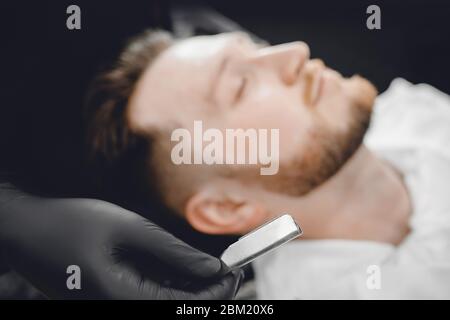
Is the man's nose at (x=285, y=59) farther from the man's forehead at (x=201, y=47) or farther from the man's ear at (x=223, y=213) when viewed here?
the man's ear at (x=223, y=213)

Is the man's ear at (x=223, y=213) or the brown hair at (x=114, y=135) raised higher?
the brown hair at (x=114, y=135)

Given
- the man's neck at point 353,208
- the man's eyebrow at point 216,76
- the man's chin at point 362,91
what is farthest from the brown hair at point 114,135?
the man's chin at point 362,91

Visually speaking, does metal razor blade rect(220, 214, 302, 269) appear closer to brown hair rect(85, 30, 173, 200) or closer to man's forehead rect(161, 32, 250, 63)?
brown hair rect(85, 30, 173, 200)

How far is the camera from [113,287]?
35.9 inches

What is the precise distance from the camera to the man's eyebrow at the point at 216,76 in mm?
947

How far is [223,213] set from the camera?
98 centimetres

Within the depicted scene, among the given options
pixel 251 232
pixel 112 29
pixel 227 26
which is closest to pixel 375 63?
pixel 227 26

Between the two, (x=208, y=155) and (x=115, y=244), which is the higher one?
(x=208, y=155)

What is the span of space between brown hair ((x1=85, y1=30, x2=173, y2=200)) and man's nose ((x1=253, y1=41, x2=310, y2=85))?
0.23 metres

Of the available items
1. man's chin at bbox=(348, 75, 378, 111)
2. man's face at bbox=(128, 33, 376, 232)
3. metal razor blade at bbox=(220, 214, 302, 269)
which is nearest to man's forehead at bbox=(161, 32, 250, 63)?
man's face at bbox=(128, 33, 376, 232)

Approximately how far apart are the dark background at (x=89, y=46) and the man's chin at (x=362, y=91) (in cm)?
3

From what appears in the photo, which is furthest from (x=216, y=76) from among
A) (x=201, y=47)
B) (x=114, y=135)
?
(x=114, y=135)
